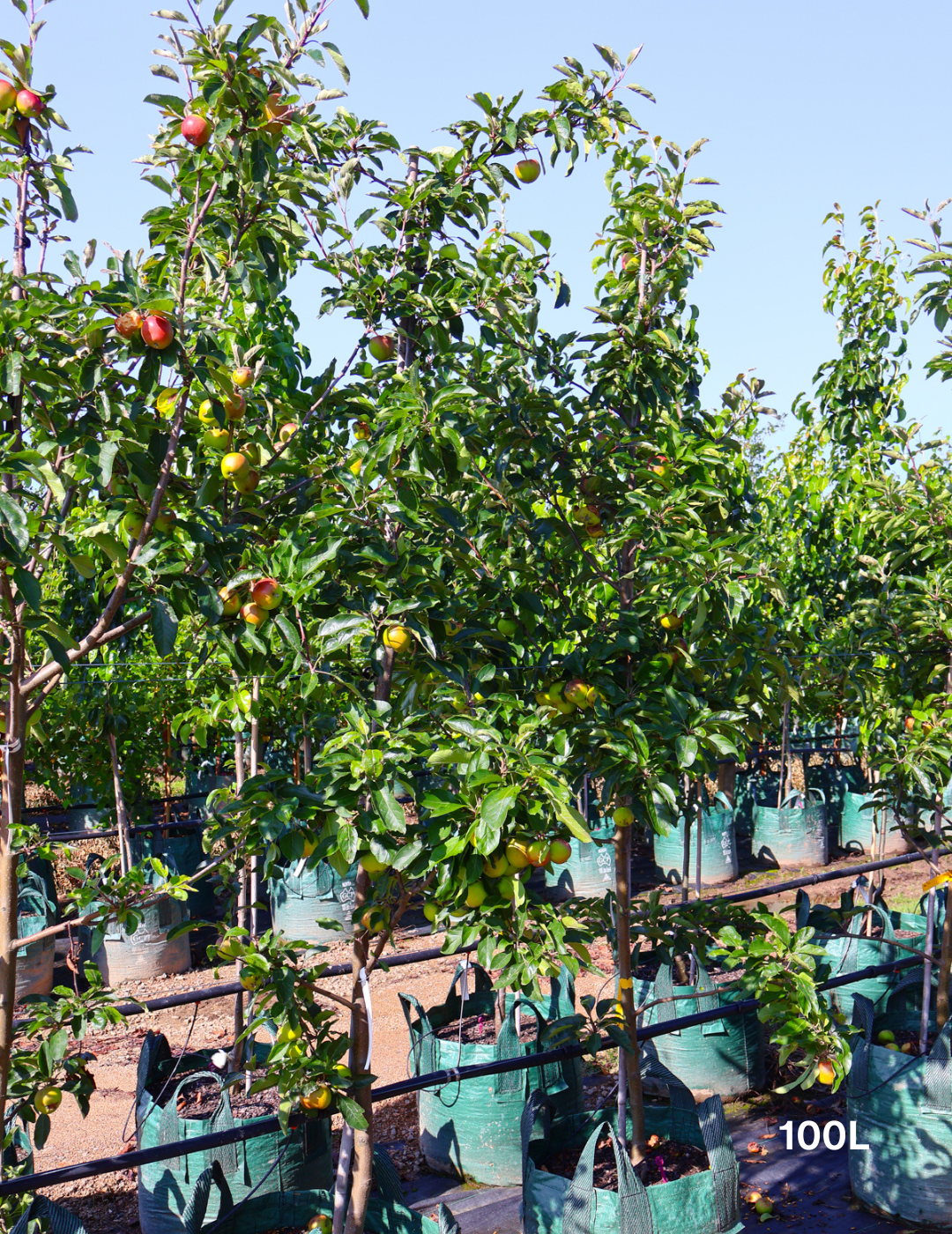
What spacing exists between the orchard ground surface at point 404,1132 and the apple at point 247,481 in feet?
4.16

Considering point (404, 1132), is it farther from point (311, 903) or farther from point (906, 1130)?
point (311, 903)

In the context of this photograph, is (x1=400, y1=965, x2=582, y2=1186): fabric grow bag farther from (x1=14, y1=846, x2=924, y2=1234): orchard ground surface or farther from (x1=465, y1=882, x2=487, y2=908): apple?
(x1=465, y1=882, x2=487, y2=908): apple

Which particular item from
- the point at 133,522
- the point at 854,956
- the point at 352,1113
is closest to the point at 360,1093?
the point at 352,1113

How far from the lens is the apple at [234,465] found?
91.5 inches

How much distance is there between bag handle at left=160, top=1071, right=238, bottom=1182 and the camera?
10.5 ft

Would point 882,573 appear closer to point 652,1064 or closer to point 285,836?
point 652,1064

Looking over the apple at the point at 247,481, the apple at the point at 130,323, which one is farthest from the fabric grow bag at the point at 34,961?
the apple at the point at 130,323

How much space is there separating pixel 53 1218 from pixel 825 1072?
76.9 inches

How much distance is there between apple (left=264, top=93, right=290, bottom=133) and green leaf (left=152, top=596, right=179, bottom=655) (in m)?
1.01

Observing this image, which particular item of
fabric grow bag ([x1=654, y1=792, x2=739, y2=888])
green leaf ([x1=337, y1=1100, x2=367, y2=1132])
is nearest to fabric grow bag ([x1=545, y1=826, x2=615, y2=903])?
fabric grow bag ([x1=654, y1=792, x2=739, y2=888])

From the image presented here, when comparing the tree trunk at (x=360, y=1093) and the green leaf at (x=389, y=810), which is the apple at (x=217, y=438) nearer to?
the green leaf at (x=389, y=810)

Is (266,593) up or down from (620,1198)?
up

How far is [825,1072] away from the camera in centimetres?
266

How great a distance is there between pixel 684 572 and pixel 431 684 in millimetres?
781
